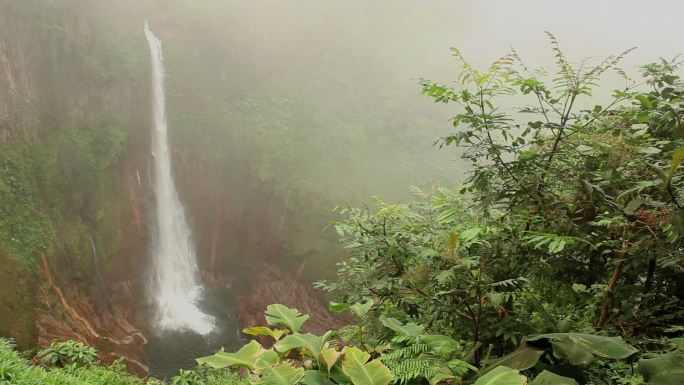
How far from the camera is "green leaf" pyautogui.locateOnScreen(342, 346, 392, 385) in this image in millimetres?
2414

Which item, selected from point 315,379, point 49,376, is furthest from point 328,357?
point 49,376

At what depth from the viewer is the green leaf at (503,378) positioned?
220 centimetres

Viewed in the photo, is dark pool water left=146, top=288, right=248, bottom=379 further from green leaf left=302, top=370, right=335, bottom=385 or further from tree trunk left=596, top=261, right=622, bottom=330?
tree trunk left=596, top=261, right=622, bottom=330

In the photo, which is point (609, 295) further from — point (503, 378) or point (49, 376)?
point (49, 376)

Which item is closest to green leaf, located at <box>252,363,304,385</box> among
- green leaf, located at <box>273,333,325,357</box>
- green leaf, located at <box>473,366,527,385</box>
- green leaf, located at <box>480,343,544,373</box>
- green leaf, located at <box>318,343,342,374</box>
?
green leaf, located at <box>318,343,342,374</box>

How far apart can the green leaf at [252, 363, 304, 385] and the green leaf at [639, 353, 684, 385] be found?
1760 mm

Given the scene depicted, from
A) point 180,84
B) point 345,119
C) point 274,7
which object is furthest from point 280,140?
point 274,7

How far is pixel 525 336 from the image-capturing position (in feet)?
9.09

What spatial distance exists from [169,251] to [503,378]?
50.2 ft

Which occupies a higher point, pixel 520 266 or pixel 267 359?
pixel 520 266

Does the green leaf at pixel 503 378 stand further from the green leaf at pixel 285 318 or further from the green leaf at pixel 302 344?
the green leaf at pixel 285 318

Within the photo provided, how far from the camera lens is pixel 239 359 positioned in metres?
2.95

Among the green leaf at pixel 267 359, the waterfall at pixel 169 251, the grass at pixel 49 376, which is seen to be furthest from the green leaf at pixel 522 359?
the waterfall at pixel 169 251

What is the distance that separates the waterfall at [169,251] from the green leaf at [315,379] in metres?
12.0
